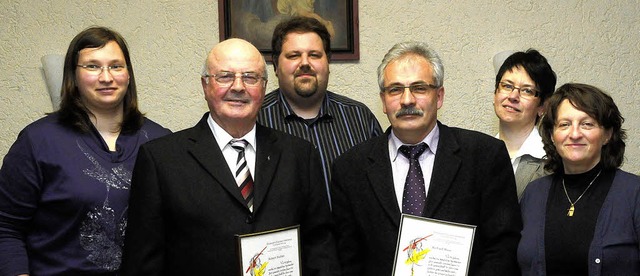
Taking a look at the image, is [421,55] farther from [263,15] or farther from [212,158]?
[263,15]

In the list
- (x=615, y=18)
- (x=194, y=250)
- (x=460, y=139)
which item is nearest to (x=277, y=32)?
(x=460, y=139)

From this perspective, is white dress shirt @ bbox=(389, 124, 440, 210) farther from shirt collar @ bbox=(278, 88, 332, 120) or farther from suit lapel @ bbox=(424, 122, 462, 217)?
shirt collar @ bbox=(278, 88, 332, 120)

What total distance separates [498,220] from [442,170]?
0.81ft

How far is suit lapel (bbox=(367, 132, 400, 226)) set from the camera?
2287 mm

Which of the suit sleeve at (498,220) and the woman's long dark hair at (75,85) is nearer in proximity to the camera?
the suit sleeve at (498,220)

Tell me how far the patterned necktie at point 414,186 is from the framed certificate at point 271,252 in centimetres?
39

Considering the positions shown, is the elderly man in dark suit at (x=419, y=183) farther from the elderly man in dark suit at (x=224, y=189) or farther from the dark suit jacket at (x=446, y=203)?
the elderly man in dark suit at (x=224, y=189)

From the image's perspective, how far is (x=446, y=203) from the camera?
229 cm

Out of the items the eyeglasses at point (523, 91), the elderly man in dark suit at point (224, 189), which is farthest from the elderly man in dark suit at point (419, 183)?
the eyeglasses at point (523, 91)

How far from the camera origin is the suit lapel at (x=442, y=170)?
7.47ft

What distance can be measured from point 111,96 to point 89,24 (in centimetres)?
149

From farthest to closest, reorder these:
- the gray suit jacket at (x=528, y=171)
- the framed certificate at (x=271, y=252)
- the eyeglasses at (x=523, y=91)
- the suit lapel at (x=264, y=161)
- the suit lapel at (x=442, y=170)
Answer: the eyeglasses at (x=523, y=91) < the gray suit jacket at (x=528, y=171) < the suit lapel at (x=442, y=170) < the suit lapel at (x=264, y=161) < the framed certificate at (x=271, y=252)

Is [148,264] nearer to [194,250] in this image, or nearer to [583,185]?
[194,250]

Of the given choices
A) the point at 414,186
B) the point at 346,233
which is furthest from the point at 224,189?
the point at 414,186
